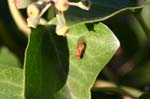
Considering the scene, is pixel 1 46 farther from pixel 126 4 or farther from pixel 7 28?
pixel 126 4

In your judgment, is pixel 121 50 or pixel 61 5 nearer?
pixel 61 5

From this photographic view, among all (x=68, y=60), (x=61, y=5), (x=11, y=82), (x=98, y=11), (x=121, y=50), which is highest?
(x=61, y=5)

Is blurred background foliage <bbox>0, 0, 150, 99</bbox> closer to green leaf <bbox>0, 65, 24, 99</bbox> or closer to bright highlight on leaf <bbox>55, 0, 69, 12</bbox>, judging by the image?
green leaf <bbox>0, 65, 24, 99</bbox>

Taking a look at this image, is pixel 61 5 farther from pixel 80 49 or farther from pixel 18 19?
pixel 18 19

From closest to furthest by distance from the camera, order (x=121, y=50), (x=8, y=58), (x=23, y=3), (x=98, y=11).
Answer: (x=23, y=3) → (x=98, y=11) → (x=8, y=58) → (x=121, y=50)

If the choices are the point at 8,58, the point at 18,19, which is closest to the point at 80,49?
the point at 18,19

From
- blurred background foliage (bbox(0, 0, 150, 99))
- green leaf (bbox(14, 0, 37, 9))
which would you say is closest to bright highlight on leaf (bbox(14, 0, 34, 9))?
green leaf (bbox(14, 0, 37, 9))

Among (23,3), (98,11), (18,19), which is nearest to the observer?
(23,3)

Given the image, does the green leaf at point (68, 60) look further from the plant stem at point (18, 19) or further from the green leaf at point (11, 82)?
the plant stem at point (18, 19)
